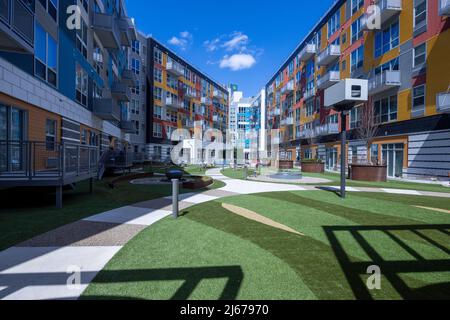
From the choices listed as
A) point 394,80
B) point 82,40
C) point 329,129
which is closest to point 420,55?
point 394,80

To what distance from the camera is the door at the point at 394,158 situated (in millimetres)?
22062

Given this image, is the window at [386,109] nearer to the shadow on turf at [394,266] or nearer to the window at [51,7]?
the shadow on turf at [394,266]

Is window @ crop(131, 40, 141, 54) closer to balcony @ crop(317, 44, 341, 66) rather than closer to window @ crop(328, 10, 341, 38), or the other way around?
balcony @ crop(317, 44, 341, 66)

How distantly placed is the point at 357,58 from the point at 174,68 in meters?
34.7

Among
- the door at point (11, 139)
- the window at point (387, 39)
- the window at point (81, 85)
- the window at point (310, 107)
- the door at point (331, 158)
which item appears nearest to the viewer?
the door at point (11, 139)

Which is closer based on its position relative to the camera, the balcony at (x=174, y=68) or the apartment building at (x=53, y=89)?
the apartment building at (x=53, y=89)

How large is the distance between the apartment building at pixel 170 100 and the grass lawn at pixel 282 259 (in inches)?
1563

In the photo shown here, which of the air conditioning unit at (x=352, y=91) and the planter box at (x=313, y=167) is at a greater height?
the air conditioning unit at (x=352, y=91)

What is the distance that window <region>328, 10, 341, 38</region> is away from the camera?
110ft

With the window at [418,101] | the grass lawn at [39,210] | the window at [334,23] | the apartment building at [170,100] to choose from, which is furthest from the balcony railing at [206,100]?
the grass lawn at [39,210]

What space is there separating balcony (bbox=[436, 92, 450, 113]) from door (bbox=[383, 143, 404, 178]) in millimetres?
5116

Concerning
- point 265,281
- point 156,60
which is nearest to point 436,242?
point 265,281

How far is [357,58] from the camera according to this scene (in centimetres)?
2880
